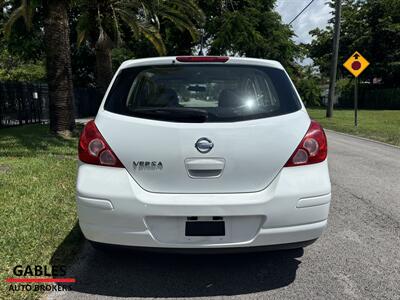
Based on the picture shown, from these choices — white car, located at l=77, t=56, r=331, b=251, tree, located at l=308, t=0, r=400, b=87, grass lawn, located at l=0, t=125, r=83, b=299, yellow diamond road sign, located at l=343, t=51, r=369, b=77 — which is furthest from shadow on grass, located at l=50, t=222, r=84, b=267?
tree, located at l=308, t=0, r=400, b=87

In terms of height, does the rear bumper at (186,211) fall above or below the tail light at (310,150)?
below

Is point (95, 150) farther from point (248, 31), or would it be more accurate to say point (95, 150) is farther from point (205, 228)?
point (248, 31)

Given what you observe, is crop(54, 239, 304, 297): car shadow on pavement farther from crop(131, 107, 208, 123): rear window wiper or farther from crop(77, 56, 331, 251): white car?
crop(131, 107, 208, 123): rear window wiper

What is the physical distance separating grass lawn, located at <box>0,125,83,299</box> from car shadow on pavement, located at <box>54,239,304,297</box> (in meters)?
0.31

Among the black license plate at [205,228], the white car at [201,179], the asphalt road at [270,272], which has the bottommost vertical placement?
the asphalt road at [270,272]

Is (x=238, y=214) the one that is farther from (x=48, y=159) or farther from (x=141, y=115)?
(x=48, y=159)

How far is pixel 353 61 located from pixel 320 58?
3140 cm

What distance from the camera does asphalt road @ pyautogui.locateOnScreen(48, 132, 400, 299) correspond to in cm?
322

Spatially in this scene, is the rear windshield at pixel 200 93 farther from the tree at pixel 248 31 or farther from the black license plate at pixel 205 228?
the tree at pixel 248 31

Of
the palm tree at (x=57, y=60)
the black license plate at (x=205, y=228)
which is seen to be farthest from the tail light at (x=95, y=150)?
the palm tree at (x=57, y=60)

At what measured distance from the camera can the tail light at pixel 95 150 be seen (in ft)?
10.3

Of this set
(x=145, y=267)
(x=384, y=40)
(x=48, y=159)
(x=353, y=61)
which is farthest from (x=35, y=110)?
(x=384, y=40)

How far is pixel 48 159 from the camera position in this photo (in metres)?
8.45

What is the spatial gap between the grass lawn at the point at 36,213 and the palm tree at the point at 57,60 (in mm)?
3418
